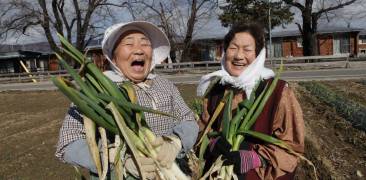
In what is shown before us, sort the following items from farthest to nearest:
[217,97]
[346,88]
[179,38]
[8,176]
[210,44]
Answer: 1. [210,44]
2. [179,38]
3. [346,88]
4. [8,176]
5. [217,97]

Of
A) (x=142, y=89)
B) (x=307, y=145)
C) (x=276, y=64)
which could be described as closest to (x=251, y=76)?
(x=142, y=89)

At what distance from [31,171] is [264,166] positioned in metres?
4.36

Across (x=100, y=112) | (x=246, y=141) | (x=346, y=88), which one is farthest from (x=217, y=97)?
(x=346, y=88)

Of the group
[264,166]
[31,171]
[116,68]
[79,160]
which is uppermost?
[116,68]

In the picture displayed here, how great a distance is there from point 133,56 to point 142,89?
0.16 metres

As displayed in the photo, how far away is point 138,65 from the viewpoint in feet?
7.01

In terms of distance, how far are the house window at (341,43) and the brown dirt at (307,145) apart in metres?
25.3

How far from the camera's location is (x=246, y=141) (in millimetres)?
2215

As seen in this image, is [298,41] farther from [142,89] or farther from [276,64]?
[142,89]

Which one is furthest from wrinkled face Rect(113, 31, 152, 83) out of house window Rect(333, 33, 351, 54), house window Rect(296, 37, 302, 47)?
house window Rect(333, 33, 351, 54)

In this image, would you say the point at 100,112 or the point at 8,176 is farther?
the point at 8,176

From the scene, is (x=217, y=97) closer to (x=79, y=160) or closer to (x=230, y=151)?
(x=230, y=151)

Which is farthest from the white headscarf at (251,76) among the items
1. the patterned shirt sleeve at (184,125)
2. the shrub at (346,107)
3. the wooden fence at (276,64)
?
the wooden fence at (276,64)

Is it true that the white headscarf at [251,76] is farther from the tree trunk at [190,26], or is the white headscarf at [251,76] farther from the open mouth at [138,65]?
the tree trunk at [190,26]
